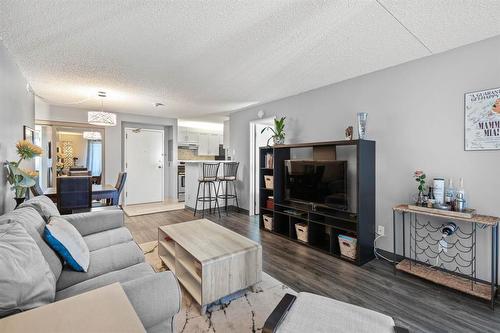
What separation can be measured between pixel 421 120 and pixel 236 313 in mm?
2731

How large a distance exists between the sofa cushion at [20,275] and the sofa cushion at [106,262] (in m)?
0.34

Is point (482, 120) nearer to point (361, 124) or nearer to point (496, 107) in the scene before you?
point (496, 107)

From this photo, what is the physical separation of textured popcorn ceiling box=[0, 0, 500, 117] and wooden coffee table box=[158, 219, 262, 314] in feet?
6.30

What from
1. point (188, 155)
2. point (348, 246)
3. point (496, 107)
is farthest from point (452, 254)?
point (188, 155)

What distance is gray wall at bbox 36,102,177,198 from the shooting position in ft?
16.9

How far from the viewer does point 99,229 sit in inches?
97.7

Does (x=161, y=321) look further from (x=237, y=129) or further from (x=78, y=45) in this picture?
(x=237, y=129)

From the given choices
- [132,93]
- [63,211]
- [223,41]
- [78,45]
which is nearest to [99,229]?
[63,211]

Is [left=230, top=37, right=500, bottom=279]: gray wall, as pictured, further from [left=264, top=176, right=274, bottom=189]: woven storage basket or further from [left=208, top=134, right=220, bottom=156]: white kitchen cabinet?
[left=208, top=134, right=220, bottom=156]: white kitchen cabinet

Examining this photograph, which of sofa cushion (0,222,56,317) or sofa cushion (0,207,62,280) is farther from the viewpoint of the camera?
sofa cushion (0,207,62,280)

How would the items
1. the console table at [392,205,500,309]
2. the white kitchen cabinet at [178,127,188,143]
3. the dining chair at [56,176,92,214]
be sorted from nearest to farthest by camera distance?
the console table at [392,205,500,309], the dining chair at [56,176,92,214], the white kitchen cabinet at [178,127,188,143]

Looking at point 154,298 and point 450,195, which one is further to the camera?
point 450,195

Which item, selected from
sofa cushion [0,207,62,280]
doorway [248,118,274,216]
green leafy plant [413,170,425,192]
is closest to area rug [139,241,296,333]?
sofa cushion [0,207,62,280]

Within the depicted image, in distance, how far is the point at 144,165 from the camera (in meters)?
6.50
